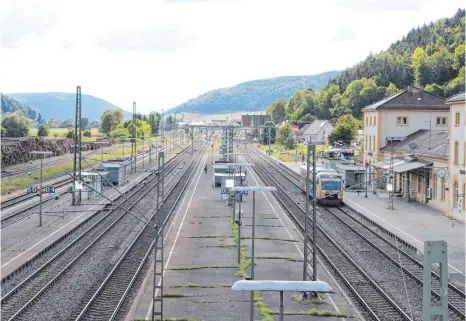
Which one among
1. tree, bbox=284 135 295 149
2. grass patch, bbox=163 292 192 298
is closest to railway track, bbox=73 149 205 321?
grass patch, bbox=163 292 192 298

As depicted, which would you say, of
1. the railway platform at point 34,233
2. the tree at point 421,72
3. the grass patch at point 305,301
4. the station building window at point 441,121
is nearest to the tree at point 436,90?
the tree at point 421,72

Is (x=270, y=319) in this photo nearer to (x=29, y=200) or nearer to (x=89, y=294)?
(x=89, y=294)

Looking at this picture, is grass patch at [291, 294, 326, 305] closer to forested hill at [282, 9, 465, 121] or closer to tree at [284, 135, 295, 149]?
tree at [284, 135, 295, 149]

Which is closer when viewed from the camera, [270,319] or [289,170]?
[270,319]

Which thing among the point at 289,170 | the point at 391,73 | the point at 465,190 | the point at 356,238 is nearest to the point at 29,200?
the point at 356,238

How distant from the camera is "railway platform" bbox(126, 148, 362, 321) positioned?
755 inches

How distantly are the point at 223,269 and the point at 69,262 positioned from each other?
5866 mm

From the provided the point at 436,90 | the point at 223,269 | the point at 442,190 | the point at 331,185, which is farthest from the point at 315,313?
the point at 436,90

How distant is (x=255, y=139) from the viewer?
162 metres

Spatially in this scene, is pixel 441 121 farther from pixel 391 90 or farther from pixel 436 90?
pixel 391 90

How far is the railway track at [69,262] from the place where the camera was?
20.2 meters

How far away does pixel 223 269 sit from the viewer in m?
24.7

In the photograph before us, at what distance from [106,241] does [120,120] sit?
140911 millimetres

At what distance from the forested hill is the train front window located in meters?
84.9
